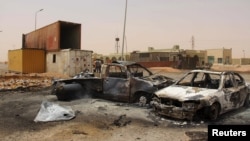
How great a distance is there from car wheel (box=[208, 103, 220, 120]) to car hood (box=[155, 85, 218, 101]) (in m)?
0.33

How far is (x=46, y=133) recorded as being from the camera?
22.0ft

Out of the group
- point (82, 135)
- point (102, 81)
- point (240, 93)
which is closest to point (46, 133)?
point (82, 135)

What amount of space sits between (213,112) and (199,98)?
64 centimetres

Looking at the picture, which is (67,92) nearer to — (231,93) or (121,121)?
(121,121)

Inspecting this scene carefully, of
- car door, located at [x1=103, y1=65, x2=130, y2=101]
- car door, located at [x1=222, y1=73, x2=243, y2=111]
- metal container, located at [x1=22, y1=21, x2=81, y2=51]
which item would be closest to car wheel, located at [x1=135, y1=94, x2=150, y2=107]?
car door, located at [x1=103, y1=65, x2=130, y2=101]

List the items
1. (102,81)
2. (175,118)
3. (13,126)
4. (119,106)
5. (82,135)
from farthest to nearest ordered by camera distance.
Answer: (102,81)
(119,106)
(175,118)
(13,126)
(82,135)

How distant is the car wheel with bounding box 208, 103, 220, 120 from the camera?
7.75 metres

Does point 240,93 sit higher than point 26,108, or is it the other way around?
point 240,93

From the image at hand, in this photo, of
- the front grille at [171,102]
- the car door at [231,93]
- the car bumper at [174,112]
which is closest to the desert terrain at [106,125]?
the car bumper at [174,112]

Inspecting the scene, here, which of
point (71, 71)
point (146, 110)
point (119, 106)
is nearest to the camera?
point (146, 110)

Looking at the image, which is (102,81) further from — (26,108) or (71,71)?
(71,71)

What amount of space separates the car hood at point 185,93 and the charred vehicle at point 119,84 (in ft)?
4.79

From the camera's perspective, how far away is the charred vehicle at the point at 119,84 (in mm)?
10109

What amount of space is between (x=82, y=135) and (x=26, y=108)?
401 centimetres
